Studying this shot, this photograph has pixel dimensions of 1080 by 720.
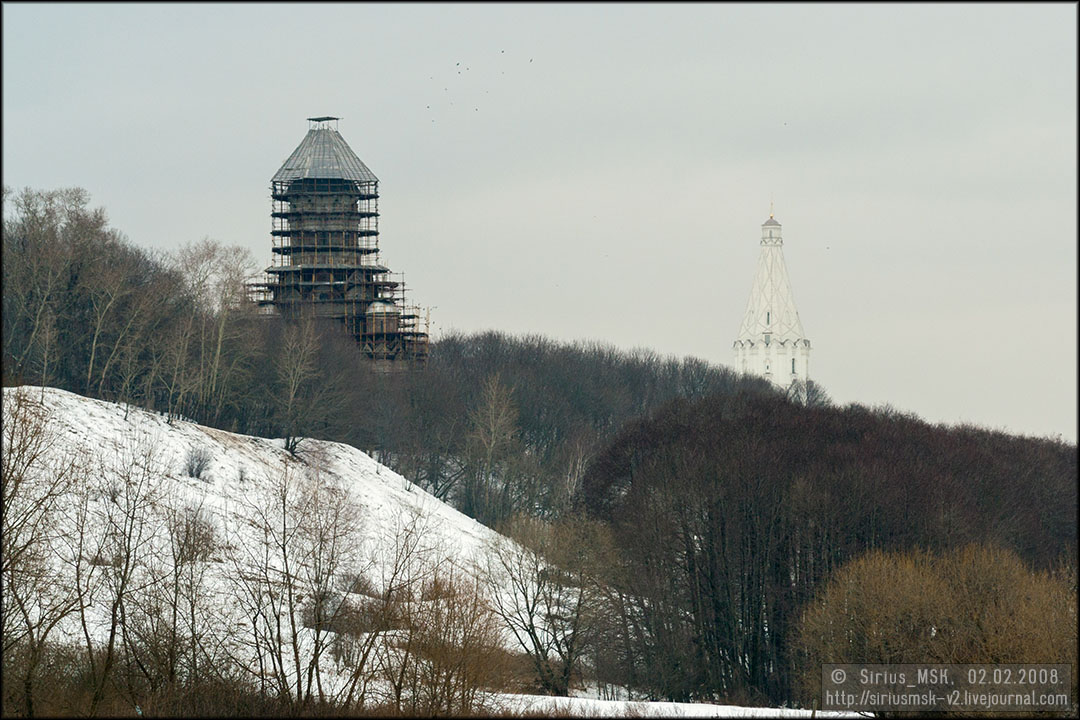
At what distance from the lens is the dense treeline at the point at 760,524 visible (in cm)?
5584

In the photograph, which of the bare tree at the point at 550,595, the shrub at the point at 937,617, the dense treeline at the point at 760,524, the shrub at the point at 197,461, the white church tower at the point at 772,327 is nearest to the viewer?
the shrub at the point at 937,617

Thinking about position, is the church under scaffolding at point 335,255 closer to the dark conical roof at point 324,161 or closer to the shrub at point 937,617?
the dark conical roof at point 324,161

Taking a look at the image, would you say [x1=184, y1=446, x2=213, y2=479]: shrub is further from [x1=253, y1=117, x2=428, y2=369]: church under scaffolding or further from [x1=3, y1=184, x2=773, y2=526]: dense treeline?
[x1=253, y1=117, x2=428, y2=369]: church under scaffolding

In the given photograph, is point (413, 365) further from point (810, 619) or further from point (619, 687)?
point (810, 619)

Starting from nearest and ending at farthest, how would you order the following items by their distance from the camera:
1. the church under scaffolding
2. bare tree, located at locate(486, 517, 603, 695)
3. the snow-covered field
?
the snow-covered field, bare tree, located at locate(486, 517, 603, 695), the church under scaffolding

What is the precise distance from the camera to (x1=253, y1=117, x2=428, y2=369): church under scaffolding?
10256 centimetres

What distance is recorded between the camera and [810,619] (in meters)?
47.3

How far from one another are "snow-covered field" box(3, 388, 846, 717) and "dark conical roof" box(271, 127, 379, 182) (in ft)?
90.4

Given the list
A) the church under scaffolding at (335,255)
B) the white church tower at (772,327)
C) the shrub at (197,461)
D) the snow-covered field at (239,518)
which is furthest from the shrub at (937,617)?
the white church tower at (772,327)

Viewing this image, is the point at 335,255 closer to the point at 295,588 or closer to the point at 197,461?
the point at 197,461

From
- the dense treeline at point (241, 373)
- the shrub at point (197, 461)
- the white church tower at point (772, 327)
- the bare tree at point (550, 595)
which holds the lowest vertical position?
the bare tree at point (550, 595)

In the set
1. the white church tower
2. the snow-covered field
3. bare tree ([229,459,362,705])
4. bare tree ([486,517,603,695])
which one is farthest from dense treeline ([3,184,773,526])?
the white church tower

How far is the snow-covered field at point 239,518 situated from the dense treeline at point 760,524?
6378mm

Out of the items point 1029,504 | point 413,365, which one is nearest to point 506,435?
point 413,365
